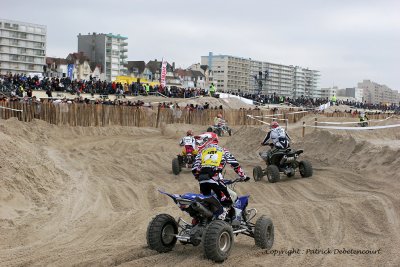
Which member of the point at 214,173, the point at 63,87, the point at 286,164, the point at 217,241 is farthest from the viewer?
the point at 63,87

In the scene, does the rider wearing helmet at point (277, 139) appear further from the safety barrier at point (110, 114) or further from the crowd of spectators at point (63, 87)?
the crowd of spectators at point (63, 87)

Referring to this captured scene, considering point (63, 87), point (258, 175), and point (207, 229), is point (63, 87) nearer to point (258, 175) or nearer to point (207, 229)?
point (258, 175)

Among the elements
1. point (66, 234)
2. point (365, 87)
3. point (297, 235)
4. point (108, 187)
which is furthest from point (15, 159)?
point (365, 87)

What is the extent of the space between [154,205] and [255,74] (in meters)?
117

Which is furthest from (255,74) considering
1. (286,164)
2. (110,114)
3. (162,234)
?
(162,234)

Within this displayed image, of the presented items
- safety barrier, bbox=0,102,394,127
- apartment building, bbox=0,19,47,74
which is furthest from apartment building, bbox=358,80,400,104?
safety barrier, bbox=0,102,394,127

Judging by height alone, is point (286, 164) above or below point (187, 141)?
below

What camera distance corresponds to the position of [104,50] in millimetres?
101188

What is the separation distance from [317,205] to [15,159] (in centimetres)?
711

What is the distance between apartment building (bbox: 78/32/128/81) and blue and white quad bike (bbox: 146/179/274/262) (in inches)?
3760

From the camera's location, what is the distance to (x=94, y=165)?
51.1ft

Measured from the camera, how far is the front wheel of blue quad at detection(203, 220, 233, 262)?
6.50 m

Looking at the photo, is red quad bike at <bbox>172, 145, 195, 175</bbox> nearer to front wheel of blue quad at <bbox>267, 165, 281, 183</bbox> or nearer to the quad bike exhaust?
front wheel of blue quad at <bbox>267, 165, 281, 183</bbox>

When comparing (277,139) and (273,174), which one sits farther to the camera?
(277,139)
